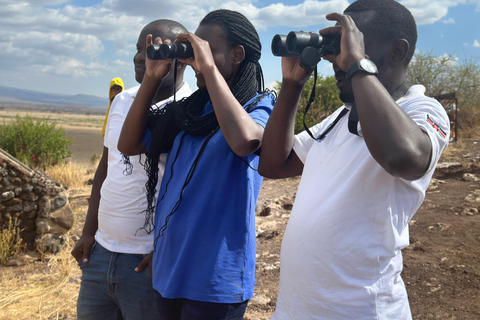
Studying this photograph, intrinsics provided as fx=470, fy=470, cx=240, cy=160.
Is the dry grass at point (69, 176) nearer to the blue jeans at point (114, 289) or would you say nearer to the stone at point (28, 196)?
the stone at point (28, 196)

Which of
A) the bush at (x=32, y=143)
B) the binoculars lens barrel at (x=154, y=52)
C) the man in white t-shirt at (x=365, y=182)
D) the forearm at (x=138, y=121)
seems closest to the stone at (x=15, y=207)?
the forearm at (x=138, y=121)

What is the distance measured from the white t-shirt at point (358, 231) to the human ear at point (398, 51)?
0.35 ft

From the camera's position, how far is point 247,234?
1.67 meters

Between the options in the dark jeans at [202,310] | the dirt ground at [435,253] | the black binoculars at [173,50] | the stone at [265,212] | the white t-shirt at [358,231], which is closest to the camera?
the white t-shirt at [358,231]

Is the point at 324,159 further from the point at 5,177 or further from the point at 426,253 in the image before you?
the point at 5,177

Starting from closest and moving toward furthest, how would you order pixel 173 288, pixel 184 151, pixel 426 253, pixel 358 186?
pixel 358 186, pixel 173 288, pixel 184 151, pixel 426 253

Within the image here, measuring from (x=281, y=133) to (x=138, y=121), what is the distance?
657mm

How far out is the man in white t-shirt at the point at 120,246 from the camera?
6.39 ft

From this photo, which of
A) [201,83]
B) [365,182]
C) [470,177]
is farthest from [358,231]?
[470,177]

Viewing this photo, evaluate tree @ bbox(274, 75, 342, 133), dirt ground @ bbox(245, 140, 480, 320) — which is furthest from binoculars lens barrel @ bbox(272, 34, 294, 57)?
tree @ bbox(274, 75, 342, 133)

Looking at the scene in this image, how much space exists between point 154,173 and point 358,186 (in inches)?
37.2

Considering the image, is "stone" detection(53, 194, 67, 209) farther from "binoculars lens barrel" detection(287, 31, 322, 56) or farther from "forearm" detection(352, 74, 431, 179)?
"forearm" detection(352, 74, 431, 179)

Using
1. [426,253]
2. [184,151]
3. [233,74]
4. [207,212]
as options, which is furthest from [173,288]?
[426,253]

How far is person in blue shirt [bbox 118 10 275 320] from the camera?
5.33 ft
